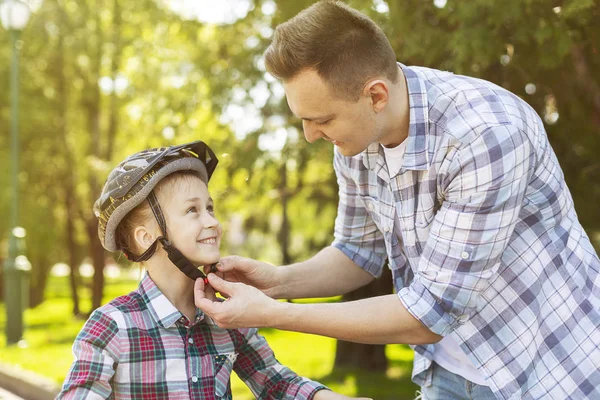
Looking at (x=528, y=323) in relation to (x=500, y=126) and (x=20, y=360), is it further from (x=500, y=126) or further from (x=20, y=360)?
(x=20, y=360)

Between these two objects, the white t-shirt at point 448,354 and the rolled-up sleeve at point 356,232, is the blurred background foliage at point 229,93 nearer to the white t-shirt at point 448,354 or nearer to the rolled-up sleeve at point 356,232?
the rolled-up sleeve at point 356,232

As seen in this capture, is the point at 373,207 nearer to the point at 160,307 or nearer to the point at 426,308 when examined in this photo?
the point at 426,308

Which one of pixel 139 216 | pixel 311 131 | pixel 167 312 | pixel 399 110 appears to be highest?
pixel 399 110

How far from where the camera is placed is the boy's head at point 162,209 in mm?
2852

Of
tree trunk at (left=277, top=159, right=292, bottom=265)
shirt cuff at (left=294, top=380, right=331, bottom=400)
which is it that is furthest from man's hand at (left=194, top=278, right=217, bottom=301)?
tree trunk at (left=277, top=159, right=292, bottom=265)

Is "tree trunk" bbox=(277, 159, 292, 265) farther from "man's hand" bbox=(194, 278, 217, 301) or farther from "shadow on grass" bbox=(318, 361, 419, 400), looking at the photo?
"man's hand" bbox=(194, 278, 217, 301)

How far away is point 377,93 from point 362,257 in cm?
97

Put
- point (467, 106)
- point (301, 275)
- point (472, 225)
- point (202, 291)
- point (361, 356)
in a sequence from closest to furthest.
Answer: point (472, 225) < point (467, 106) < point (202, 291) < point (301, 275) < point (361, 356)

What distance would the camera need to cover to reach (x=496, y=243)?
2395mm

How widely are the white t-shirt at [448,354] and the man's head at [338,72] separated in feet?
0.43

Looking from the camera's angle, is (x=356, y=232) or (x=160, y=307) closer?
(x=160, y=307)

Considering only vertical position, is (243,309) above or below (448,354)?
above

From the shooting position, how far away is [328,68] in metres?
2.60

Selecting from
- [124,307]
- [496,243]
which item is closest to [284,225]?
[124,307]
